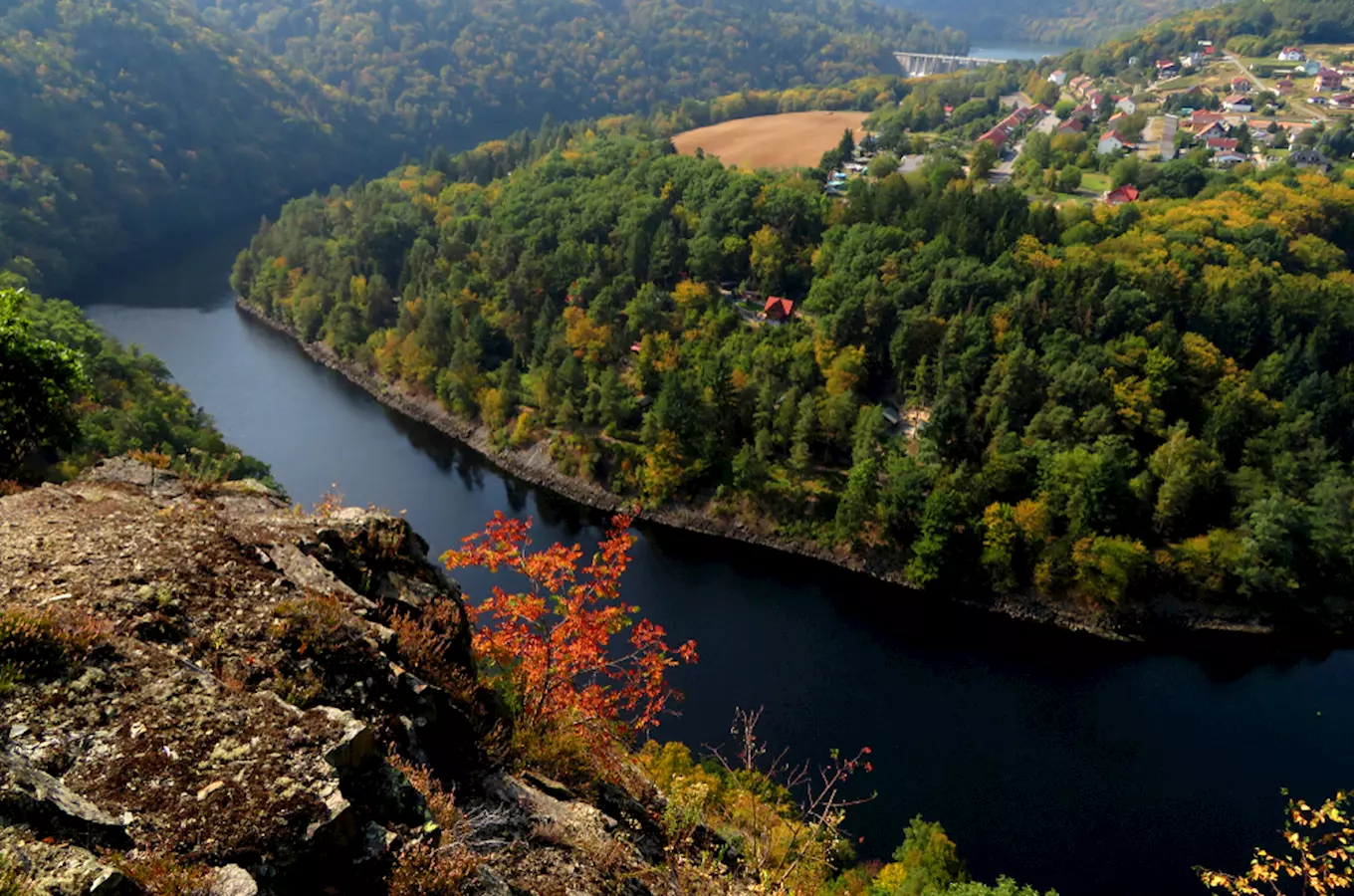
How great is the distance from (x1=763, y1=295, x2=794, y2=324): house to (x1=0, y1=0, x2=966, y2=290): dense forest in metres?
64.0

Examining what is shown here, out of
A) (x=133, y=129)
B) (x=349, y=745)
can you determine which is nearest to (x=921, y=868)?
(x=349, y=745)

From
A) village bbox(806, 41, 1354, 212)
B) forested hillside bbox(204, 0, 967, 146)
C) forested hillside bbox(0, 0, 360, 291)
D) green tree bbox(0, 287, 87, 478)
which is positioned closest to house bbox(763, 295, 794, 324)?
village bbox(806, 41, 1354, 212)

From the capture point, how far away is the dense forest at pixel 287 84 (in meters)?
86.6

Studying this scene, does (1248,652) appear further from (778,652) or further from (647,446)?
(647,446)

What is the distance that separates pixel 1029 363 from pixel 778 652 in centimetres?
2046

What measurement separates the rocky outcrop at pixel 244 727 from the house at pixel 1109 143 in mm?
79288

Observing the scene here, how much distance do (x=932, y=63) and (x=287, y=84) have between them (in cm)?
12887

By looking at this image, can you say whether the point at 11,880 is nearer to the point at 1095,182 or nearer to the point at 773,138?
the point at 1095,182

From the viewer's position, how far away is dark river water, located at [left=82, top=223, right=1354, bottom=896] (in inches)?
1076

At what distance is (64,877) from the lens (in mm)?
6129

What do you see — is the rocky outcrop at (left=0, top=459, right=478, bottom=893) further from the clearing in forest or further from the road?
the road

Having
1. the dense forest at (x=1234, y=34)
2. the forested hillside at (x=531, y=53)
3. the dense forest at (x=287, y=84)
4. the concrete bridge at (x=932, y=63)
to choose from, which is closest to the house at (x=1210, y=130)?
the dense forest at (x=1234, y=34)

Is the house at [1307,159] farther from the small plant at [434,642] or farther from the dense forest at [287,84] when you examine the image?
the dense forest at [287,84]

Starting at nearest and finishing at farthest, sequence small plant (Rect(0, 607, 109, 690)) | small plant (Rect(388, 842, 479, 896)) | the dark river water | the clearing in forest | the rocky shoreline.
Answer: small plant (Rect(388, 842, 479, 896)), small plant (Rect(0, 607, 109, 690)), the dark river water, the rocky shoreline, the clearing in forest
